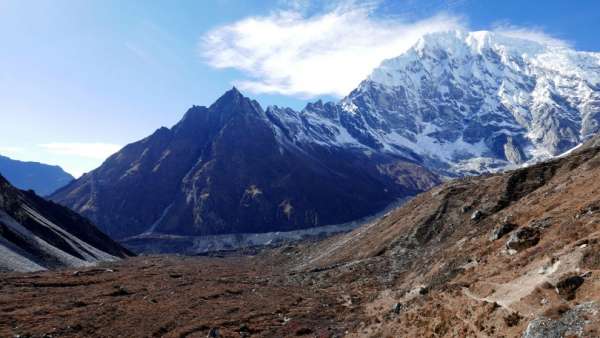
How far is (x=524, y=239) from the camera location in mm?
43031

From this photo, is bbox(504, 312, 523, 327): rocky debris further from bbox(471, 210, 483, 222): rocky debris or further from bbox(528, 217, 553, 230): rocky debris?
bbox(471, 210, 483, 222): rocky debris

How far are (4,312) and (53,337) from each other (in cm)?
1539

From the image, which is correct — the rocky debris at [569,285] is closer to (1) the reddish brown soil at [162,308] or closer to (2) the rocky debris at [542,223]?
(2) the rocky debris at [542,223]

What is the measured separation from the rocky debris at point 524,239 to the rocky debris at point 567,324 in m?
19.4

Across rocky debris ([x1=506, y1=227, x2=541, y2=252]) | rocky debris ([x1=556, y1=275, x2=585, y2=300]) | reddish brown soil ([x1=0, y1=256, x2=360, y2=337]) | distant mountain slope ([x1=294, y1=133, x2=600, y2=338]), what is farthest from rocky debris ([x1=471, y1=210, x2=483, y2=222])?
rocky debris ([x1=556, y1=275, x2=585, y2=300])

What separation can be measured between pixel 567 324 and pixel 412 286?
117ft

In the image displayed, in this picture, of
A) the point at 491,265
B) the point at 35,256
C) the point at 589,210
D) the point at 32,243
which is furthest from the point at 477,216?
the point at 32,243

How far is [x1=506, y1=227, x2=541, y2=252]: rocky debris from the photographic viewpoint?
42.3m

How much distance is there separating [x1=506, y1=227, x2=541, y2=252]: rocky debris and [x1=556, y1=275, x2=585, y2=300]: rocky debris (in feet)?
50.3

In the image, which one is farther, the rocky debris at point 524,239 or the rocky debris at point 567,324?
the rocky debris at point 524,239

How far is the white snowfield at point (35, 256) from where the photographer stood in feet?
308

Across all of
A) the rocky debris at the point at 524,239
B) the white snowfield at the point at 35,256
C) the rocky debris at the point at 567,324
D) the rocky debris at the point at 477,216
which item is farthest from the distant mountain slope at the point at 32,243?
the rocky debris at the point at 567,324

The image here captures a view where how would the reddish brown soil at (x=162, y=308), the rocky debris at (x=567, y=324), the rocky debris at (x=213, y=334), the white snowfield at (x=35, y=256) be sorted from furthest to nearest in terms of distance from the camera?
the white snowfield at (x=35, y=256), the reddish brown soil at (x=162, y=308), the rocky debris at (x=213, y=334), the rocky debris at (x=567, y=324)

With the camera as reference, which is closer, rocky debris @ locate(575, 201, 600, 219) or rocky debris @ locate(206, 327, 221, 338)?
rocky debris @ locate(575, 201, 600, 219)
